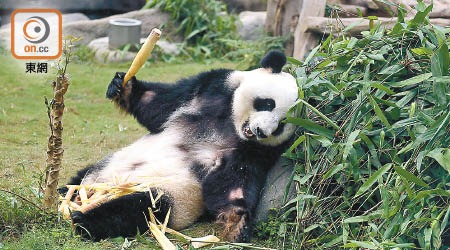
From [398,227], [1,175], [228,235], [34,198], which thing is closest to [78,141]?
[1,175]

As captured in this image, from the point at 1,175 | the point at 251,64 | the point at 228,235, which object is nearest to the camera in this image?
the point at 228,235

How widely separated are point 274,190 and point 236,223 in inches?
15.7

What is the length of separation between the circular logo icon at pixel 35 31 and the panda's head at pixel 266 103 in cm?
374

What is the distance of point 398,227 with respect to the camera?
291 cm

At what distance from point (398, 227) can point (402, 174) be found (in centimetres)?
28

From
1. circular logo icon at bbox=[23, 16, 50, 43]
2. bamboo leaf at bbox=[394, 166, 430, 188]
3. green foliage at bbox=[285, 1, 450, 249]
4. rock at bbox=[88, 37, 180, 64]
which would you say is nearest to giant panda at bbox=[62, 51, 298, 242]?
green foliage at bbox=[285, 1, 450, 249]

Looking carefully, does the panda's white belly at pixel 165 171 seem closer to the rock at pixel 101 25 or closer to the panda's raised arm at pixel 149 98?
the panda's raised arm at pixel 149 98

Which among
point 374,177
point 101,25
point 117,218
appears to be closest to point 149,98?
point 117,218

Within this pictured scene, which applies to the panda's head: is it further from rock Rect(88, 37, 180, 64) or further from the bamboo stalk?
rock Rect(88, 37, 180, 64)

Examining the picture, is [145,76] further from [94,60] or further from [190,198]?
[190,198]

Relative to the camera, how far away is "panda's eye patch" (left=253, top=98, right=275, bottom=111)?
3.71 m

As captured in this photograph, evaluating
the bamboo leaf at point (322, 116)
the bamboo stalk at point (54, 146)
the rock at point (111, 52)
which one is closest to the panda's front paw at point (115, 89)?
the bamboo stalk at point (54, 146)

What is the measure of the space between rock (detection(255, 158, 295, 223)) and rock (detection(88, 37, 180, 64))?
5.42 m

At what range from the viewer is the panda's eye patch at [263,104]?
12.2 feet
